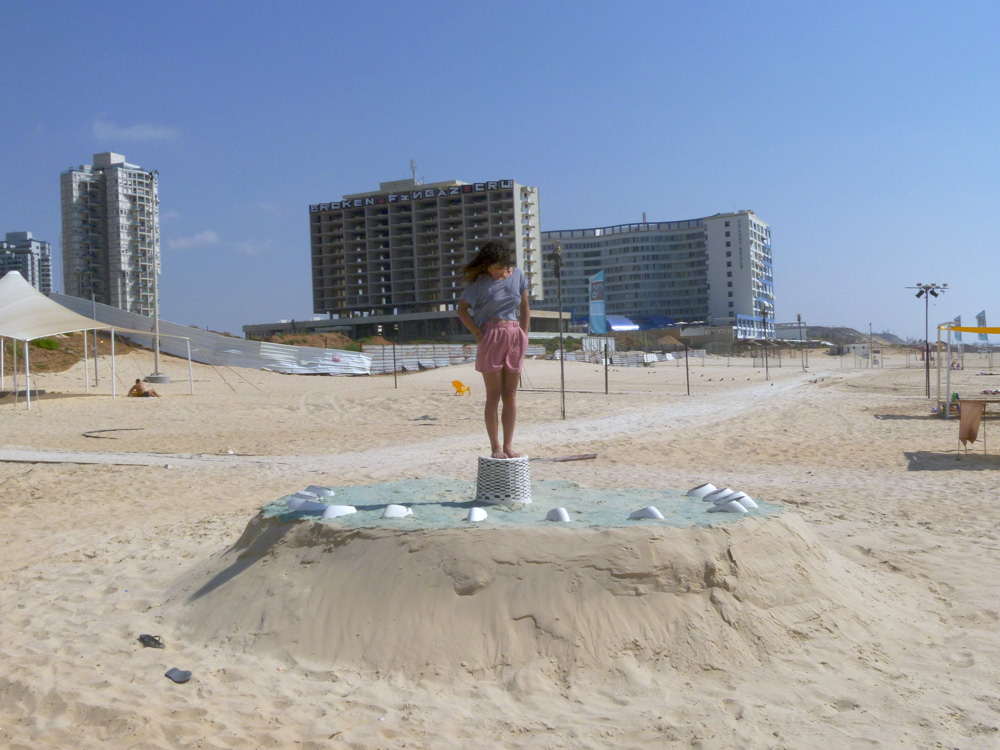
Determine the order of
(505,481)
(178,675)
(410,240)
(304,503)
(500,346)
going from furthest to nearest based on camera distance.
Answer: (410,240) → (500,346) → (304,503) → (505,481) → (178,675)

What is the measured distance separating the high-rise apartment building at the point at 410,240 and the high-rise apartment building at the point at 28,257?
4814cm

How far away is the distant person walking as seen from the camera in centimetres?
561

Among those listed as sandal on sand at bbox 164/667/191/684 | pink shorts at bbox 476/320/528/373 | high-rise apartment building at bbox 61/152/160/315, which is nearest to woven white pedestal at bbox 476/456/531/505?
pink shorts at bbox 476/320/528/373

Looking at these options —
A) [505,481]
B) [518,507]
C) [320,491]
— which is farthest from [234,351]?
[518,507]

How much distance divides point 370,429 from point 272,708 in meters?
13.0

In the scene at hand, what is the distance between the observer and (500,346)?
5590 mm

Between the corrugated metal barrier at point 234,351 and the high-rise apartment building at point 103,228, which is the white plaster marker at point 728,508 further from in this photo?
the high-rise apartment building at point 103,228

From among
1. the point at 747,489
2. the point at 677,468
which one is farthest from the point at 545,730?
the point at 677,468

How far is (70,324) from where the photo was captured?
20547mm

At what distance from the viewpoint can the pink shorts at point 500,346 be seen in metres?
5.59

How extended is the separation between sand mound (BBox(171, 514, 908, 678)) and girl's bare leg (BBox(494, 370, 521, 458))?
4.34 ft

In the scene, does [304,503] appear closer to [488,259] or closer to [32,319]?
[488,259]

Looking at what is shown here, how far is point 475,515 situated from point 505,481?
0.67m

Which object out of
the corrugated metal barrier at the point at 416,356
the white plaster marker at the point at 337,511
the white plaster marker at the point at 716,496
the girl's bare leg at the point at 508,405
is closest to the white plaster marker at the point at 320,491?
the white plaster marker at the point at 337,511
